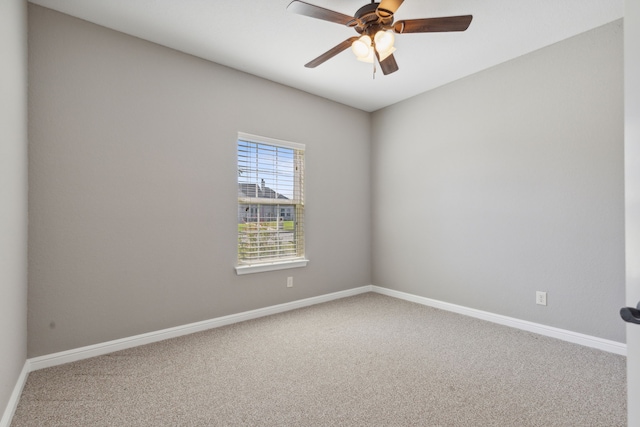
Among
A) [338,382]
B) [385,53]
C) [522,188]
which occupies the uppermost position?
[385,53]

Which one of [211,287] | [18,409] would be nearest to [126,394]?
[18,409]

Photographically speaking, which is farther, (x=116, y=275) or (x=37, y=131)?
(x=116, y=275)

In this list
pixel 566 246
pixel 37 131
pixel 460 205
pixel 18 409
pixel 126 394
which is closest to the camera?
pixel 18 409

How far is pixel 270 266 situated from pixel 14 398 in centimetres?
211

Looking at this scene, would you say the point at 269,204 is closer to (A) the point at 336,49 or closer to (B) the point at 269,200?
(B) the point at 269,200

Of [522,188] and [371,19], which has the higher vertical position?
[371,19]

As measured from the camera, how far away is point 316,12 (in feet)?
6.36

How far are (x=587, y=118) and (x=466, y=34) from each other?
1221mm

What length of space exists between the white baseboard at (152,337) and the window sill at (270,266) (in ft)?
1.37

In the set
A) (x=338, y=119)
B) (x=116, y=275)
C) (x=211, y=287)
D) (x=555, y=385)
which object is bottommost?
(x=555, y=385)

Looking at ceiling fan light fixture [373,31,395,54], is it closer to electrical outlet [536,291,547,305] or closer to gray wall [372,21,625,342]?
gray wall [372,21,625,342]

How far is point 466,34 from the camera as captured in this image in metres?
2.63

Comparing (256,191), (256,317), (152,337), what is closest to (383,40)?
(256,191)

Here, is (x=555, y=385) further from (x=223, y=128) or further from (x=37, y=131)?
(x=37, y=131)
